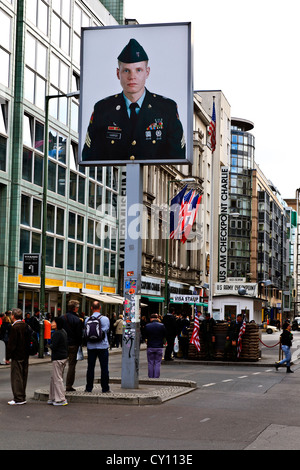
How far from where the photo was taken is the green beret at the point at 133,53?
17.6 metres

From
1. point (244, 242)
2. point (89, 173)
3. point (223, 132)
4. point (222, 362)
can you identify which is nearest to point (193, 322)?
point (222, 362)

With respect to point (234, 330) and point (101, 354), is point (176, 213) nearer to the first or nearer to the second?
point (234, 330)

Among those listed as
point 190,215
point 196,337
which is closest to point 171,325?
point 196,337

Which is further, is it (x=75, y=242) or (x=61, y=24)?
(x=75, y=242)

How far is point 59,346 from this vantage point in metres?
14.4

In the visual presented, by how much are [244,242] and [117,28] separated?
10274 cm

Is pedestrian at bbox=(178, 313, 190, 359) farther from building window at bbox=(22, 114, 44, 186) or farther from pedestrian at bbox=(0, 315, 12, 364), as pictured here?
building window at bbox=(22, 114, 44, 186)

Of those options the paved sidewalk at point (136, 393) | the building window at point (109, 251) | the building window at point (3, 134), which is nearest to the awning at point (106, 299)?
the building window at point (109, 251)

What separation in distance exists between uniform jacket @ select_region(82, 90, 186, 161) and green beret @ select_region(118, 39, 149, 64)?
31.6 inches

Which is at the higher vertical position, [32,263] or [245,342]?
[32,263]

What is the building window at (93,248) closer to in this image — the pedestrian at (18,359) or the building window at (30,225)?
the building window at (30,225)

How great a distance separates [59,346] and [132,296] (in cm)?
298

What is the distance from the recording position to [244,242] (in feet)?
391
